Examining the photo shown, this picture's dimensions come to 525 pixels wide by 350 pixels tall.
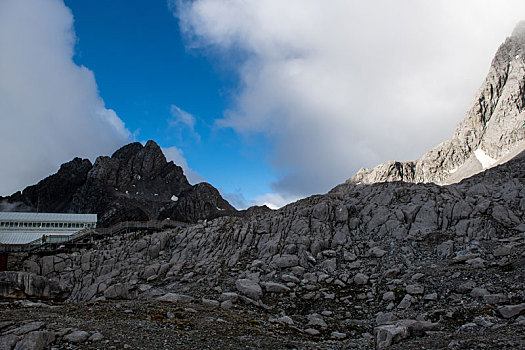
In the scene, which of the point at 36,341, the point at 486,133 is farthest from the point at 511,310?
the point at 486,133

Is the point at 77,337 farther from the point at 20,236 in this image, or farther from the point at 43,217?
the point at 43,217

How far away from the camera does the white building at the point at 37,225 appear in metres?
70.1

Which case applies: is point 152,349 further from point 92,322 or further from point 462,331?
point 462,331

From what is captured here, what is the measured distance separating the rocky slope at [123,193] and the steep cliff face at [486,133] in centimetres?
7151

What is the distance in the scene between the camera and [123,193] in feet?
490

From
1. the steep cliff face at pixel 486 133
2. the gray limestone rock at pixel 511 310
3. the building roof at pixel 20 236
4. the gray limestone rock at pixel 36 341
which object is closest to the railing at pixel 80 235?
the building roof at pixel 20 236

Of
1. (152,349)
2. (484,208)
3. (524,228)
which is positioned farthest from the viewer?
(484,208)

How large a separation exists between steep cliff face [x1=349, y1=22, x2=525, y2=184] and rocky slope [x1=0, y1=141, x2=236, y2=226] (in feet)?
235

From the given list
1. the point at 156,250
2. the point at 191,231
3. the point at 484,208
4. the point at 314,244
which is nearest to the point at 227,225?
the point at 191,231

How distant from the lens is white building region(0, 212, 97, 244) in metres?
70.1

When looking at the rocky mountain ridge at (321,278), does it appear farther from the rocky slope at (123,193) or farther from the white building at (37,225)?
the rocky slope at (123,193)

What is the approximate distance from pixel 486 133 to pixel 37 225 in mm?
136800

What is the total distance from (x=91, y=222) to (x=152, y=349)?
7053cm

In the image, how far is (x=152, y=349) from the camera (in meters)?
12.8
